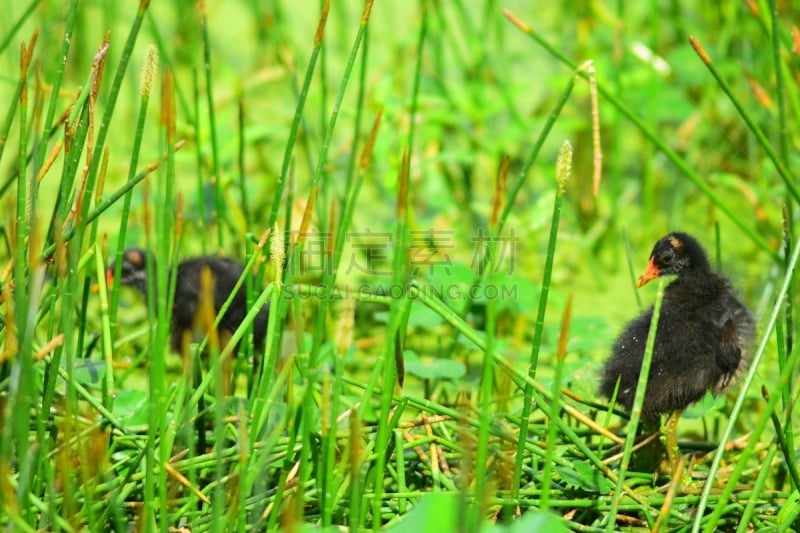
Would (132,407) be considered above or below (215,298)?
below

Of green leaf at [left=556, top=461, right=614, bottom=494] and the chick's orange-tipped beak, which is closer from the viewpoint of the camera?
green leaf at [left=556, top=461, right=614, bottom=494]

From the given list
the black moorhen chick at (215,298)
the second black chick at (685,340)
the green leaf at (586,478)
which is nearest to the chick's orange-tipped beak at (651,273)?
the second black chick at (685,340)

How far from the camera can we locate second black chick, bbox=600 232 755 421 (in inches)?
70.7

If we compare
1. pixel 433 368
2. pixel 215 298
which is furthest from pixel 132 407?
pixel 433 368

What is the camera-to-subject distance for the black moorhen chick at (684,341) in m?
1.79

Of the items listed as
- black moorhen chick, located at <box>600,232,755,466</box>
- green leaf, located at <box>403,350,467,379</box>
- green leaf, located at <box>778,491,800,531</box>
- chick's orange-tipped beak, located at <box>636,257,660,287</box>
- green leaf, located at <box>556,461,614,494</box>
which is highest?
chick's orange-tipped beak, located at <box>636,257,660,287</box>

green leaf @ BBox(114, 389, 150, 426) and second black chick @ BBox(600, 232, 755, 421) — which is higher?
second black chick @ BBox(600, 232, 755, 421)

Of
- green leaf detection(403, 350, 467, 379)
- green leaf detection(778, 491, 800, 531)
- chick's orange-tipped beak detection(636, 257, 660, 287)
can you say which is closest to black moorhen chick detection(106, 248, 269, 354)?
green leaf detection(403, 350, 467, 379)

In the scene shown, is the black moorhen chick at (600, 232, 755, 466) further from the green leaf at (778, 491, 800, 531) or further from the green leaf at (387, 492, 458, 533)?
the green leaf at (387, 492, 458, 533)

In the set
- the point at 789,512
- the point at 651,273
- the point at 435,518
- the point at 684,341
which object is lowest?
the point at 789,512

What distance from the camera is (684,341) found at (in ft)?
5.95

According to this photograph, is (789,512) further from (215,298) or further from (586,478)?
(215,298)

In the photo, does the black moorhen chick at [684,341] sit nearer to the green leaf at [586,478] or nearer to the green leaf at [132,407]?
the green leaf at [586,478]

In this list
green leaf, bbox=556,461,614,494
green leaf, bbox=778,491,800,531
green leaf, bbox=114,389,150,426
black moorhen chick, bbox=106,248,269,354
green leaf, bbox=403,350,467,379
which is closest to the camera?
green leaf, bbox=778,491,800,531
